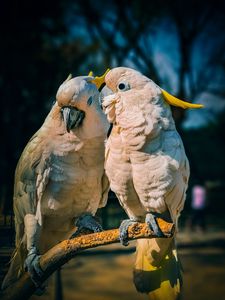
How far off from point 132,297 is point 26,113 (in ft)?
8.32

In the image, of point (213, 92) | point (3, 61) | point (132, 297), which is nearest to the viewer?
point (132, 297)

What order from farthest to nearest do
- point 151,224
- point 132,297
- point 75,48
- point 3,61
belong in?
point 75,48 → point 3,61 → point 132,297 → point 151,224

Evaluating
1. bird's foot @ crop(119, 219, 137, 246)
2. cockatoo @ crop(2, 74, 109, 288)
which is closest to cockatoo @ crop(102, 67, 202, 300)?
bird's foot @ crop(119, 219, 137, 246)

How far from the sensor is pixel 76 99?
50.9 inches

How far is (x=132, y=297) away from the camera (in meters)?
3.04

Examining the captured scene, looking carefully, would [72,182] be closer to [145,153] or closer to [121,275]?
[145,153]

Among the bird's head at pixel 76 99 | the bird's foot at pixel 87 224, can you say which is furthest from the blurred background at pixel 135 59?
the bird's head at pixel 76 99

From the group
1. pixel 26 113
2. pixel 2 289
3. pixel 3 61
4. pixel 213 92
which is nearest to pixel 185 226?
pixel 213 92

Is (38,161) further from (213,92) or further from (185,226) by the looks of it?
(213,92)

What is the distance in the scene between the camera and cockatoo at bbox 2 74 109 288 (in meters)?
1.33

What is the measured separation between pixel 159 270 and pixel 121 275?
90.1 inches

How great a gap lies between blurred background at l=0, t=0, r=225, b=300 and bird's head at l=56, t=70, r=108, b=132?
3.00 metres

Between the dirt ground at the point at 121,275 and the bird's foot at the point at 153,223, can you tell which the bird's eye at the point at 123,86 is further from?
the dirt ground at the point at 121,275

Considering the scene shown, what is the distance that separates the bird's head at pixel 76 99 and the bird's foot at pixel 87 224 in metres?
0.33
